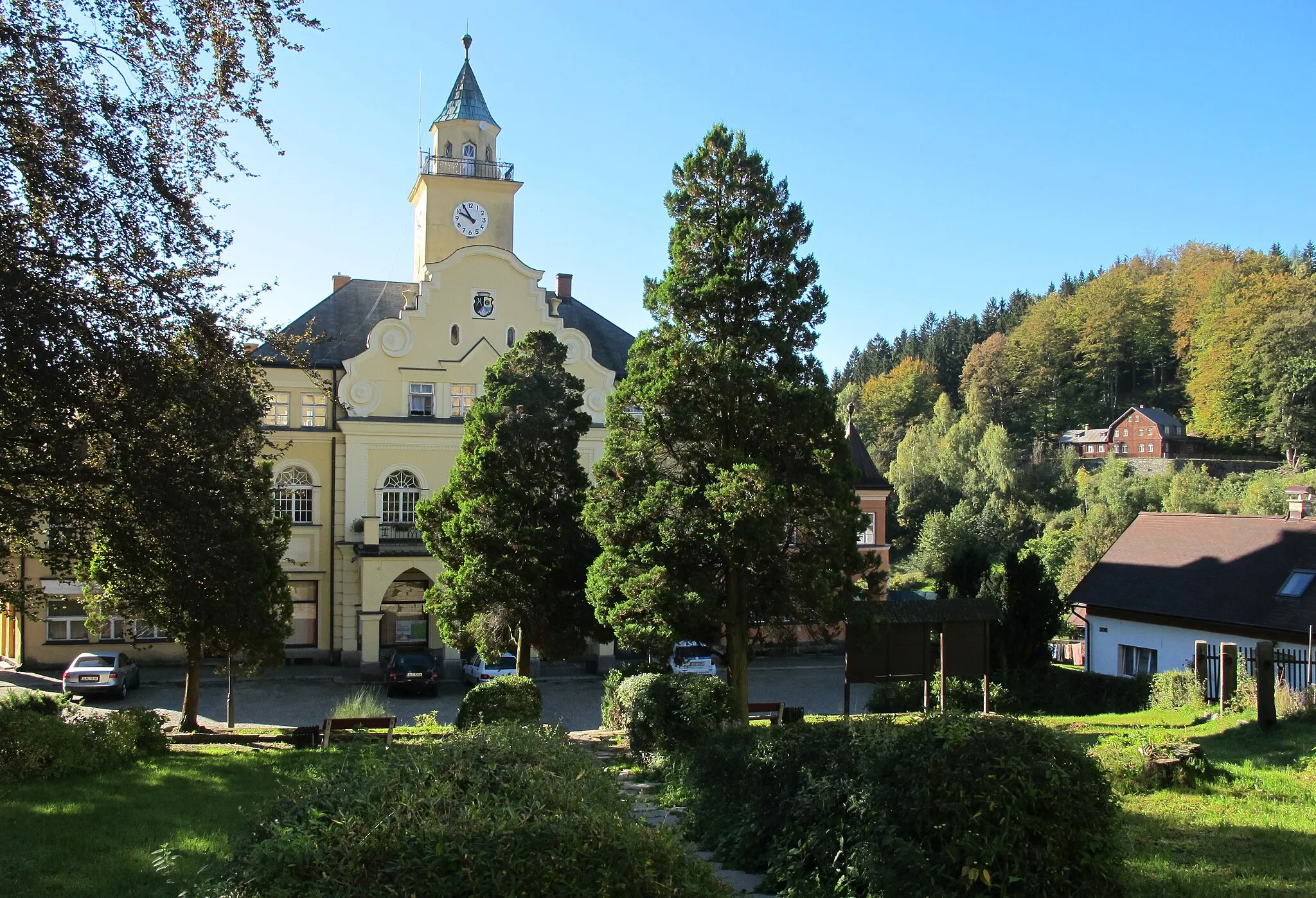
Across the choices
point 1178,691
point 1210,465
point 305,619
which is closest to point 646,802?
point 1178,691

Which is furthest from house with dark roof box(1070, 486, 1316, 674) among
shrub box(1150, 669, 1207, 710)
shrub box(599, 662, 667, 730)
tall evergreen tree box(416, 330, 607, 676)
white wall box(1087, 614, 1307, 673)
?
tall evergreen tree box(416, 330, 607, 676)

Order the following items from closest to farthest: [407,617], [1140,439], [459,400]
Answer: [459,400] < [407,617] < [1140,439]

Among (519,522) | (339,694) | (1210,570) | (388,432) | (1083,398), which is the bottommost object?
(339,694)

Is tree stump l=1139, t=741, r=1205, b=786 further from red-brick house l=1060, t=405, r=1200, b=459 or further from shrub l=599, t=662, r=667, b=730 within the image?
red-brick house l=1060, t=405, r=1200, b=459

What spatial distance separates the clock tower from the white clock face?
0.08ft

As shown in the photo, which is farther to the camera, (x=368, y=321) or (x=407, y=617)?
(x=368, y=321)

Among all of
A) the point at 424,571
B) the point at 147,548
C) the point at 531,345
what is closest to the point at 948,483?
the point at 424,571

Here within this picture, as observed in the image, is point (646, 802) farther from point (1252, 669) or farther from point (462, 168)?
point (462, 168)

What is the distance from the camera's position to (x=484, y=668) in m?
28.8

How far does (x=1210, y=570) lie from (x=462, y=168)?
29.5 m

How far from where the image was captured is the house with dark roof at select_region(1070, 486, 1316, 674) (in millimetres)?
24266

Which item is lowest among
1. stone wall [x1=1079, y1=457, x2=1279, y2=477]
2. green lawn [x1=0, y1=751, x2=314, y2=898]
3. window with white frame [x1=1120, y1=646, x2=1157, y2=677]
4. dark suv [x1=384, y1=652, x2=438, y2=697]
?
dark suv [x1=384, y1=652, x2=438, y2=697]

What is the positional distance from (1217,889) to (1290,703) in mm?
9929

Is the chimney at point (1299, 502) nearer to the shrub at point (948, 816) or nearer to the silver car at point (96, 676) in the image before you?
the shrub at point (948, 816)
